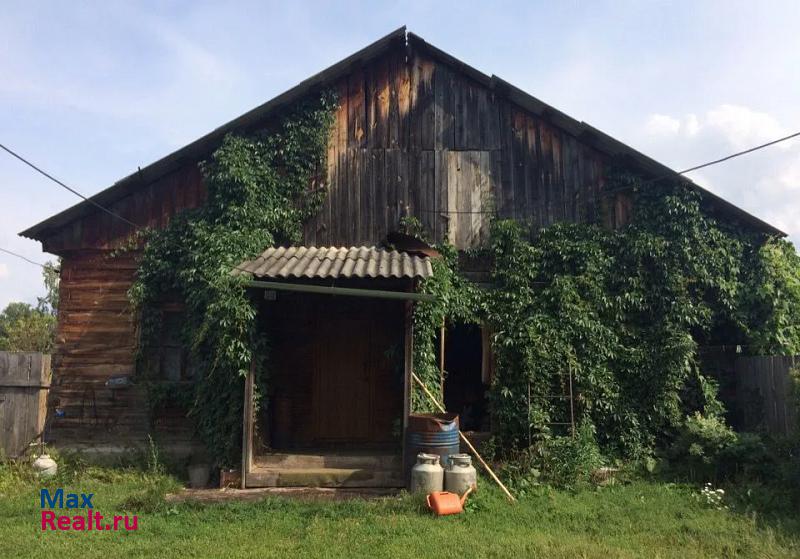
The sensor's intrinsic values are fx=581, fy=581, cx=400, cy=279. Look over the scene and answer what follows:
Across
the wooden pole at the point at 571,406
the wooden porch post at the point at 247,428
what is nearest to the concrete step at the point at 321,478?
the wooden porch post at the point at 247,428

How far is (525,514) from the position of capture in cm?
714

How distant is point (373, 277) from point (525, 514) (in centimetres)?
365

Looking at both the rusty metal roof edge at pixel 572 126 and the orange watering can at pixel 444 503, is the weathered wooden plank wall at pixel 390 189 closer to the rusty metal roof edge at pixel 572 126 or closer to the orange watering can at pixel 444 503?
the rusty metal roof edge at pixel 572 126

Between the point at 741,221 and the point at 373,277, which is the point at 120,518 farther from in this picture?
the point at 741,221

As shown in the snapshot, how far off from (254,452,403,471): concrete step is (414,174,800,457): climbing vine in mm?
1487

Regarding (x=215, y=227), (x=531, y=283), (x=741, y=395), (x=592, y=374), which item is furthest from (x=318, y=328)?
(x=741, y=395)

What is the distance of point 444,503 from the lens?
698cm

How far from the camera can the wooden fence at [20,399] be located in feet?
30.2

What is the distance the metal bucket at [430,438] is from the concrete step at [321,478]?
379mm

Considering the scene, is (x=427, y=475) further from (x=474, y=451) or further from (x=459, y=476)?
(x=474, y=451)

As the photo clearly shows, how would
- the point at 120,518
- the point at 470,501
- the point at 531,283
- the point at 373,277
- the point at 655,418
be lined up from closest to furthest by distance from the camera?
1. the point at 120,518
2. the point at 470,501
3. the point at 373,277
4. the point at 655,418
5. the point at 531,283

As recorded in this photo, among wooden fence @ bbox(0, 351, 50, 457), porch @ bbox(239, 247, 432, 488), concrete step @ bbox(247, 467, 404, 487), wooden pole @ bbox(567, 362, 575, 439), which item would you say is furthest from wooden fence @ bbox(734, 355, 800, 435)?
wooden fence @ bbox(0, 351, 50, 457)

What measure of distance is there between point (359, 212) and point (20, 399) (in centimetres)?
631

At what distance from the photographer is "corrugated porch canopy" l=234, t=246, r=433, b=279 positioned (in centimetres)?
819
